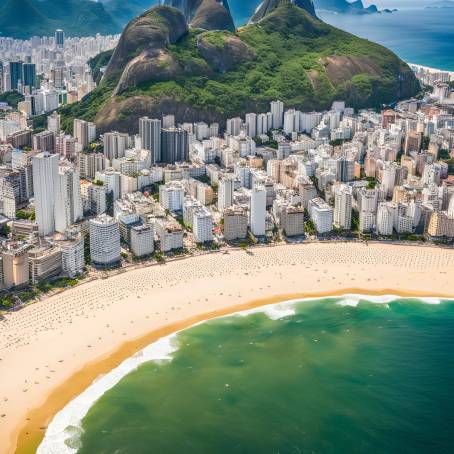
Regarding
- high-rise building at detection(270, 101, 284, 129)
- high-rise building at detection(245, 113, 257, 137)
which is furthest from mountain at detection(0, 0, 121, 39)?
high-rise building at detection(245, 113, 257, 137)

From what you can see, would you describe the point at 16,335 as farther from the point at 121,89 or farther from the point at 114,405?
the point at 121,89

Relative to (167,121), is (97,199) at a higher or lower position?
lower

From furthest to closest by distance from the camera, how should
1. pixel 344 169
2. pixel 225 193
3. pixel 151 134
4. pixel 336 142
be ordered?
1. pixel 336 142
2. pixel 151 134
3. pixel 344 169
4. pixel 225 193

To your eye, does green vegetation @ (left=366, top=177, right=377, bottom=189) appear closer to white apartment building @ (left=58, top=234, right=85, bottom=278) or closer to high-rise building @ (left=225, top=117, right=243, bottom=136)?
high-rise building @ (left=225, top=117, right=243, bottom=136)

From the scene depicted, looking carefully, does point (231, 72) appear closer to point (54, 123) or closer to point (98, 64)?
point (54, 123)

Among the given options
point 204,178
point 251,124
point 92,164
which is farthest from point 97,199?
point 251,124

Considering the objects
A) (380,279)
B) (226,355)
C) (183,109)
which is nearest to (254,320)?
(226,355)
